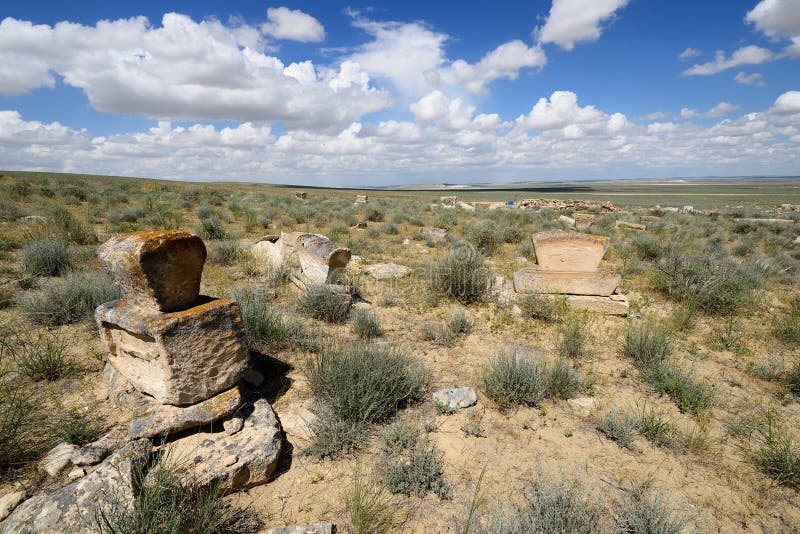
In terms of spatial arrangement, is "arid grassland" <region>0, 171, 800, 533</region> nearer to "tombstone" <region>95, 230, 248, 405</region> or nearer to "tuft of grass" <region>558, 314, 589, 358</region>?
"tuft of grass" <region>558, 314, 589, 358</region>

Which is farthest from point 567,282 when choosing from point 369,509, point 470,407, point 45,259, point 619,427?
point 45,259

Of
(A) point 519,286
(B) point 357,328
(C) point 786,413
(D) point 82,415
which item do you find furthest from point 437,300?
(D) point 82,415

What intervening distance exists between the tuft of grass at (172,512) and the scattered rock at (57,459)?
2.48 ft

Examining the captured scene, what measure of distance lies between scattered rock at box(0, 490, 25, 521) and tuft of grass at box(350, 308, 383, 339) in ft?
10.5

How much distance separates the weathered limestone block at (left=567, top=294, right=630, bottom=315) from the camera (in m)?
5.89

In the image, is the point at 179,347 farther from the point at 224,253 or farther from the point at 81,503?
the point at 224,253

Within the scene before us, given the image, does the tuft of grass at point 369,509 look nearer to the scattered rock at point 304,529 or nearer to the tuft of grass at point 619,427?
the scattered rock at point 304,529

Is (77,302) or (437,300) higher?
(77,302)

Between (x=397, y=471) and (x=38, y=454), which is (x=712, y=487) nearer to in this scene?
(x=397, y=471)

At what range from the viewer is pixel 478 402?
3545 mm

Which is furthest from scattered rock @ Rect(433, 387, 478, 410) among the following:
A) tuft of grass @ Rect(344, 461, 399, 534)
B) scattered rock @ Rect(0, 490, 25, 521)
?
scattered rock @ Rect(0, 490, 25, 521)

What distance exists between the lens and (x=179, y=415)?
265 cm

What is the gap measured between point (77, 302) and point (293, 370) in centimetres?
312

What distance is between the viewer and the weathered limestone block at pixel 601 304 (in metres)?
5.89
